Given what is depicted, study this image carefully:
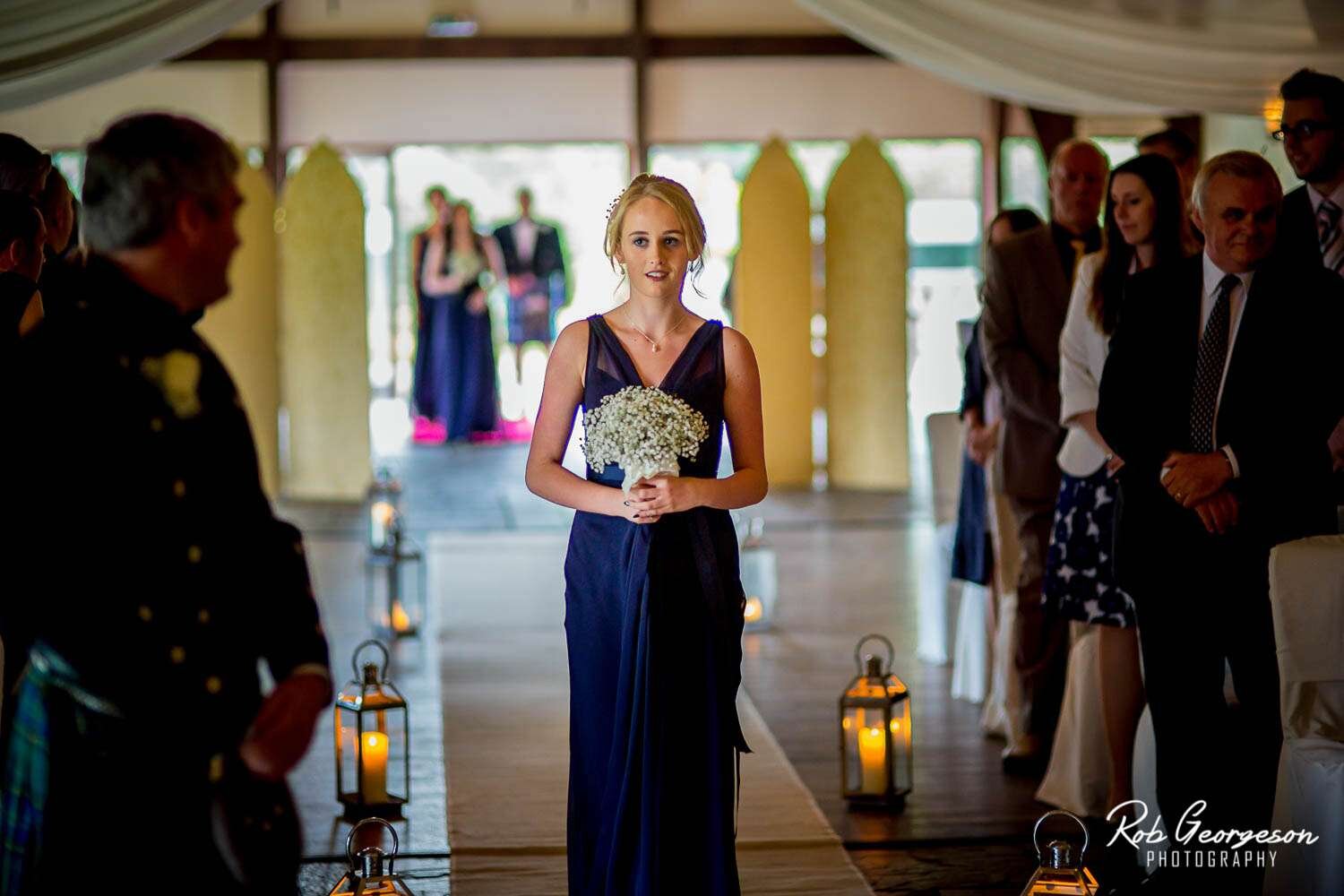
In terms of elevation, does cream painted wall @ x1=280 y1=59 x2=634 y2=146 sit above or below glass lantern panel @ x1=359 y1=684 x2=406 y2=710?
above

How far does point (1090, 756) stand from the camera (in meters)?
4.29

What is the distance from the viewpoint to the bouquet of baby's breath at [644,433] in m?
3.09

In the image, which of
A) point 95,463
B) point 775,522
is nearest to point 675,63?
point 775,522

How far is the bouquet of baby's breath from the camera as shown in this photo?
309cm

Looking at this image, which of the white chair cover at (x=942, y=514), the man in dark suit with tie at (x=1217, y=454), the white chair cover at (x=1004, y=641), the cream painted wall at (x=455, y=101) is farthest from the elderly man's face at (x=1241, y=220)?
the cream painted wall at (x=455, y=101)

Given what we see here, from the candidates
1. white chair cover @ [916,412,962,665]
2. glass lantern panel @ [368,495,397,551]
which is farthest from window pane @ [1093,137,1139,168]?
glass lantern panel @ [368,495,397,551]

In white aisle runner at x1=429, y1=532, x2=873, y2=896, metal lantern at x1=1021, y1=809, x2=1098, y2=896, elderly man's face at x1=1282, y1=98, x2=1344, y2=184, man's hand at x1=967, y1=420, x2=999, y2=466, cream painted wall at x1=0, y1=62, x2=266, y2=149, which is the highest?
cream painted wall at x1=0, y1=62, x2=266, y2=149

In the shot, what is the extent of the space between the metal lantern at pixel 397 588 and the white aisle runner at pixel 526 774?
0.19 meters

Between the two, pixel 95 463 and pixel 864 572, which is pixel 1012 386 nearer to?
pixel 95 463

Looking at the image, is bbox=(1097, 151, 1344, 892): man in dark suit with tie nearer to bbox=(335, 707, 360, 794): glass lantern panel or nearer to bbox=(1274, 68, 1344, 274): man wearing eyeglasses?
bbox=(1274, 68, 1344, 274): man wearing eyeglasses

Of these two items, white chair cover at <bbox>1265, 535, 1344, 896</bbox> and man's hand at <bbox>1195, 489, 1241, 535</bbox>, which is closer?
white chair cover at <bbox>1265, 535, 1344, 896</bbox>

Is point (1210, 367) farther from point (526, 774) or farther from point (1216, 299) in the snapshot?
point (526, 774)

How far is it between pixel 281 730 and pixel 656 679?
119 cm

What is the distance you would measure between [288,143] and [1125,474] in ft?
38.2
